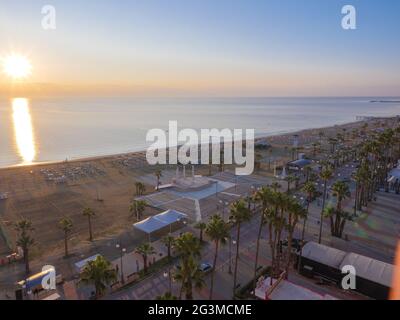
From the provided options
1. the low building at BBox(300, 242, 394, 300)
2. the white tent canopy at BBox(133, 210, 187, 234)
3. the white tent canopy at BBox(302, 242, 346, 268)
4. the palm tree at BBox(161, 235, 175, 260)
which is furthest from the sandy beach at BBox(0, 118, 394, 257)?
the low building at BBox(300, 242, 394, 300)

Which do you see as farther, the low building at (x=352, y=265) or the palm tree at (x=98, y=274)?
the low building at (x=352, y=265)

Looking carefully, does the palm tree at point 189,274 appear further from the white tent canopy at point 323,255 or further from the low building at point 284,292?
the white tent canopy at point 323,255

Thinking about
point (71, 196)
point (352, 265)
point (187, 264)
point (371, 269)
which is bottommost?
point (71, 196)

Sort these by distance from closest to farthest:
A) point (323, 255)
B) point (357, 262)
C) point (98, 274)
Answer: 1. point (98, 274)
2. point (357, 262)
3. point (323, 255)

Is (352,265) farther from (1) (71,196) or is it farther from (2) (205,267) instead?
(1) (71,196)

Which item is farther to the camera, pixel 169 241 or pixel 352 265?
pixel 169 241

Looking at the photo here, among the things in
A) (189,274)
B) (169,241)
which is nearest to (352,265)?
(189,274)

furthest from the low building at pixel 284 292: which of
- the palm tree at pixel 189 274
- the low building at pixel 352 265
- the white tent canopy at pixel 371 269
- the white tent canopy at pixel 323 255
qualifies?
the palm tree at pixel 189 274

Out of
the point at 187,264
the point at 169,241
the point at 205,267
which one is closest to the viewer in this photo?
the point at 187,264

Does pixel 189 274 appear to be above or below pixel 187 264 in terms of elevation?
below
